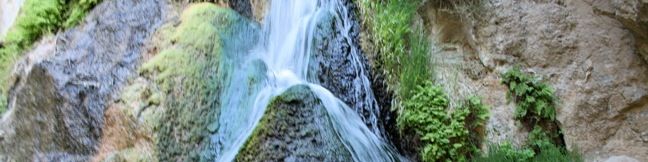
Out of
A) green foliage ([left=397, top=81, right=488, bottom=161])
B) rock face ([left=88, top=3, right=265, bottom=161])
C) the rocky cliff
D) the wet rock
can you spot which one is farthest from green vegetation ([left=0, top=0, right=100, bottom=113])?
green foliage ([left=397, top=81, right=488, bottom=161])

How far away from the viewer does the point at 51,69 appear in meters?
3.89

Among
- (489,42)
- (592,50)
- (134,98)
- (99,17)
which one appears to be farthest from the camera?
(99,17)

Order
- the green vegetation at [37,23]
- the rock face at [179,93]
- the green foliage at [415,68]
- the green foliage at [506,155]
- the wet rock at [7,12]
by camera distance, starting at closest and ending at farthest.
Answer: the rock face at [179,93] < the green foliage at [506,155] < the green foliage at [415,68] < the green vegetation at [37,23] < the wet rock at [7,12]

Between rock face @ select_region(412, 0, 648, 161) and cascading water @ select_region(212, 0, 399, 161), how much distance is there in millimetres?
817

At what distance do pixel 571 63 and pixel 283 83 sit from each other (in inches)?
78.1

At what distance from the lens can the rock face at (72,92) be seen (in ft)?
12.0

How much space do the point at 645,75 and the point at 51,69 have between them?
13.2ft

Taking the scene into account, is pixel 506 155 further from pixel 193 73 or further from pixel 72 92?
pixel 72 92

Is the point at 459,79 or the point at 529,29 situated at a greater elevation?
the point at 529,29

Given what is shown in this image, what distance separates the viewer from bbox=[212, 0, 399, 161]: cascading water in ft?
11.4

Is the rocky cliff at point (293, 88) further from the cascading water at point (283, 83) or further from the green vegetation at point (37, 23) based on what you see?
the green vegetation at point (37, 23)

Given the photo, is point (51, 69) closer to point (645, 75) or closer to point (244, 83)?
point (244, 83)

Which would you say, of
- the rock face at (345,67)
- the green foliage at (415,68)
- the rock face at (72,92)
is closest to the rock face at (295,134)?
the rock face at (345,67)

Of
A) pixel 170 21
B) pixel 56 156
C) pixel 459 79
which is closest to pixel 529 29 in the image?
pixel 459 79
